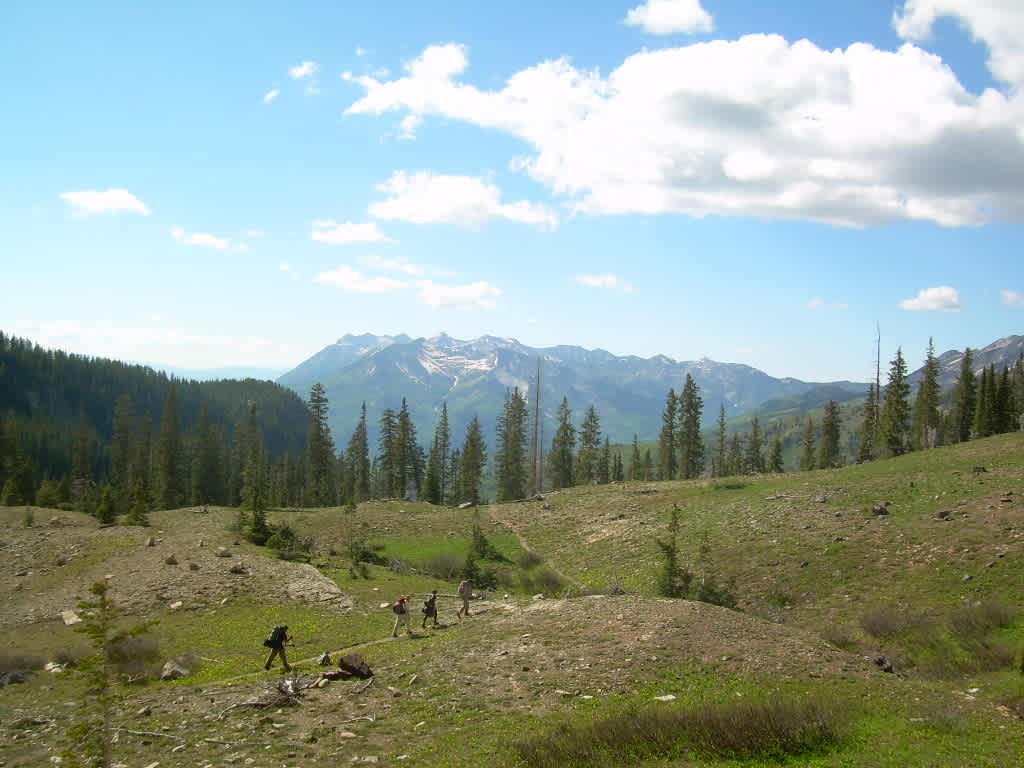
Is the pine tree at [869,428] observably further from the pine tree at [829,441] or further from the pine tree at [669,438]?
the pine tree at [669,438]

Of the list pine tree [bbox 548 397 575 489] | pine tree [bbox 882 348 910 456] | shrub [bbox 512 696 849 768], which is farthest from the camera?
pine tree [bbox 548 397 575 489]

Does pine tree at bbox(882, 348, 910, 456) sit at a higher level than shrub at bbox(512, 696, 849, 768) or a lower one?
higher

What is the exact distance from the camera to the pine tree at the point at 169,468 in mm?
85062

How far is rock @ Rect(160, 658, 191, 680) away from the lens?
19719 millimetres

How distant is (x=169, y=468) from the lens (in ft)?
282

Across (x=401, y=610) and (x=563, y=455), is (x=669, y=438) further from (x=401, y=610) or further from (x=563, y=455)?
(x=401, y=610)

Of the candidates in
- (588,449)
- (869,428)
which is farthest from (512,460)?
(869,428)

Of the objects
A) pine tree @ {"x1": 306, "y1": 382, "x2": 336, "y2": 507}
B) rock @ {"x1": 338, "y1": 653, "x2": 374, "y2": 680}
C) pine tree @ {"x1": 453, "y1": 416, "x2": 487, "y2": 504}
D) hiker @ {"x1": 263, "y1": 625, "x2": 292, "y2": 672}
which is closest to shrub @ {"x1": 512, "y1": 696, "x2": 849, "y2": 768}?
rock @ {"x1": 338, "y1": 653, "x2": 374, "y2": 680}

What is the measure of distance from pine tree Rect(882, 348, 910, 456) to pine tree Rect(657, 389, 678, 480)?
26.7 metres

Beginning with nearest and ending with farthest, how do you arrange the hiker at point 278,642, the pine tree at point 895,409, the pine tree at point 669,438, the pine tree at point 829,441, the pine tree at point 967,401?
the hiker at point 278,642 < the pine tree at point 895,409 < the pine tree at point 967,401 < the pine tree at point 669,438 < the pine tree at point 829,441

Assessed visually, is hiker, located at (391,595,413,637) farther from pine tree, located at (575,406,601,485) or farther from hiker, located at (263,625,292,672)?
pine tree, located at (575,406,601,485)

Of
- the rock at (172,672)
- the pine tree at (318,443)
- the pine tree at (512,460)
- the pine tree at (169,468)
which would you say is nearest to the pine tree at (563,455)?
the pine tree at (512,460)

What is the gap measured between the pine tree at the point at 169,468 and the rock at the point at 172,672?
74902mm

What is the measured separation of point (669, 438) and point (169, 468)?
245ft
